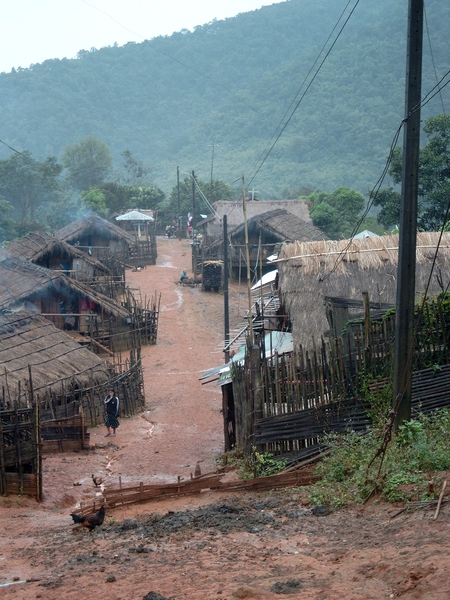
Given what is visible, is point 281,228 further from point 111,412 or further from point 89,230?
point 111,412

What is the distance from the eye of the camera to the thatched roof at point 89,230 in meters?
40.4

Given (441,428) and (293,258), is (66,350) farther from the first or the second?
(441,428)

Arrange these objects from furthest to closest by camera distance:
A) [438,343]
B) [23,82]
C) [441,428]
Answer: [23,82] → [438,343] → [441,428]

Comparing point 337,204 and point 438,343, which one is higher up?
point 337,204

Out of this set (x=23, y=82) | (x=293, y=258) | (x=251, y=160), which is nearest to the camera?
(x=293, y=258)

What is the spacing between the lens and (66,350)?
65.3 feet

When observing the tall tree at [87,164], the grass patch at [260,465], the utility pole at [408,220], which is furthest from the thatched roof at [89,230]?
the tall tree at [87,164]

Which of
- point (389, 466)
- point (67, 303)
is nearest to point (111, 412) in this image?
point (389, 466)

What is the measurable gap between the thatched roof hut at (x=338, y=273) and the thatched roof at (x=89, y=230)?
83.3 feet

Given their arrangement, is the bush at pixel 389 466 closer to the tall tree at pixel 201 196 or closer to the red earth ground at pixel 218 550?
the red earth ground at pixel 218 550

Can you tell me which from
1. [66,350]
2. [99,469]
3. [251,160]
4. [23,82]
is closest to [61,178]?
[251,160]

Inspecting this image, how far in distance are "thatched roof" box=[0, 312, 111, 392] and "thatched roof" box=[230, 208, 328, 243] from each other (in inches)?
692

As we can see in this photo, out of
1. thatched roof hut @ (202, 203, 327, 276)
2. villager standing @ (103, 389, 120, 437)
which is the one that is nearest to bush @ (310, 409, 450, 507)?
villager standing @ (103, 389, 120, 437)

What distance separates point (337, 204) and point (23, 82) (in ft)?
317
